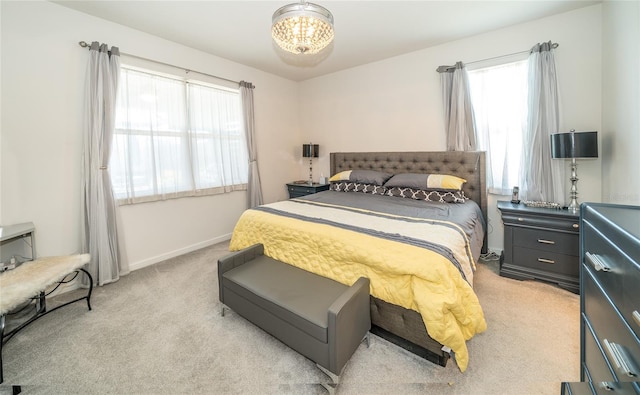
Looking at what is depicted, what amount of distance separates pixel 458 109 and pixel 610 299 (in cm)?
290

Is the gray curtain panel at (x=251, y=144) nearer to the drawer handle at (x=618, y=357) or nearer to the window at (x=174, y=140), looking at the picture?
the window at (x=174, y=140)

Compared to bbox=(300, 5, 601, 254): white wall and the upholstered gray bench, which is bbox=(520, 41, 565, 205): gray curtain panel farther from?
the upholstered gray bench

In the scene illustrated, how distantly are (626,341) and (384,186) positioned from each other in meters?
2.81

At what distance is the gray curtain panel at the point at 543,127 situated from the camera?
2.65 metres

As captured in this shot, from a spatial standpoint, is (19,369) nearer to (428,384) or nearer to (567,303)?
(428,384)

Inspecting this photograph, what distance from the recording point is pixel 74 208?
256 cm

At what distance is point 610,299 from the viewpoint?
76cm

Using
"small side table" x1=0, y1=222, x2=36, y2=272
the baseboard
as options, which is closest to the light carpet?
"small side table" x1=0, y1=222, x2=36, y2=272

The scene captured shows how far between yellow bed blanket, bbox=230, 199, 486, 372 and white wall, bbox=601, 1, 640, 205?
145 cm

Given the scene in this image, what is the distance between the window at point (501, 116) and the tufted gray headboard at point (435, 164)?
15 cm

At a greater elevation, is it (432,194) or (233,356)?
(432,194)

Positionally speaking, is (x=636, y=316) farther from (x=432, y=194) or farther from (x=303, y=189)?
(x=303, y=189)

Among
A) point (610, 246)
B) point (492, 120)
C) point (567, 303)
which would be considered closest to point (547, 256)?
point (567, 303)

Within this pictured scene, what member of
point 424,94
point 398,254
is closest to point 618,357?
point 398,254
